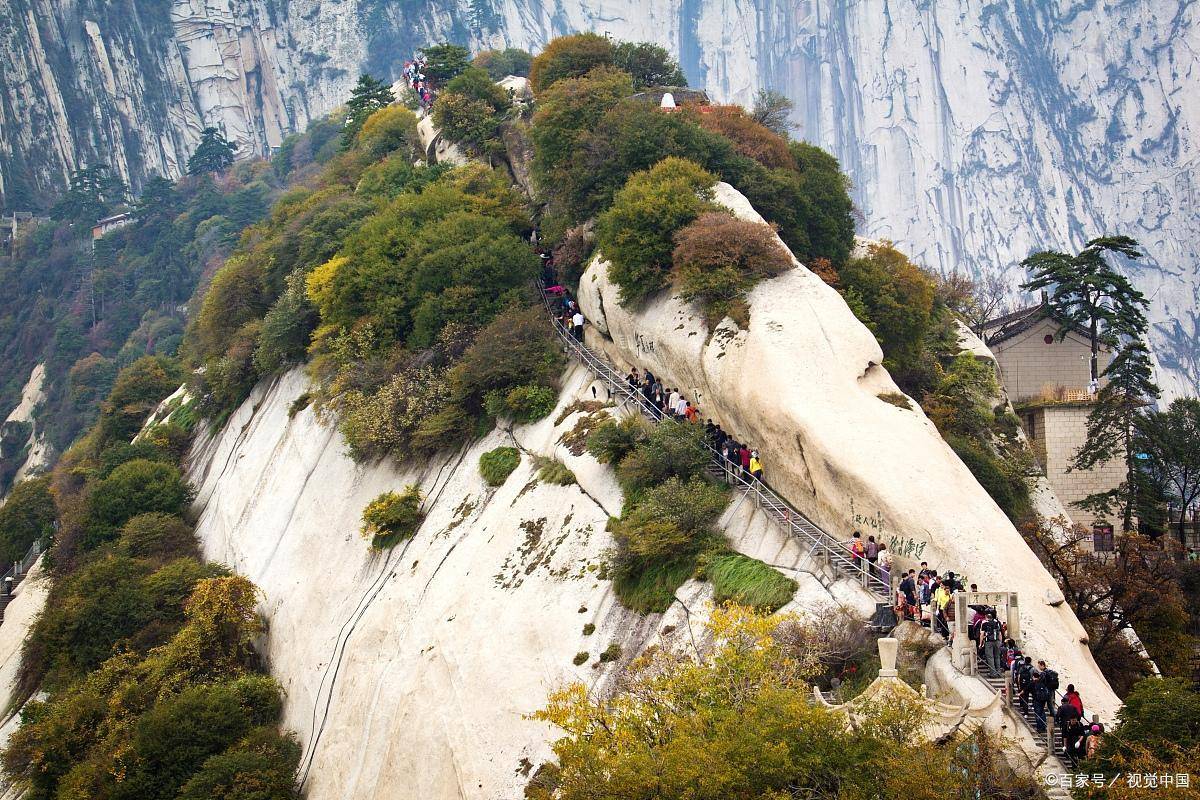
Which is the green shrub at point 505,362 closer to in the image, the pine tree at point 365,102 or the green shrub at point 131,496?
the green shrub at point 131,496

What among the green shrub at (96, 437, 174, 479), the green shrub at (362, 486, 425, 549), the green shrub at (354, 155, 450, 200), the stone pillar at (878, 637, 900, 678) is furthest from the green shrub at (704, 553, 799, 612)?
the green shrub at (96, 437, 174, 479)

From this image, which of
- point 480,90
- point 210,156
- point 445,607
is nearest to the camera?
point 445,607

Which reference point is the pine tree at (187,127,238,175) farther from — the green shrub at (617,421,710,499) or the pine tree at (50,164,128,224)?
the green shrub at (617,421,710,499)

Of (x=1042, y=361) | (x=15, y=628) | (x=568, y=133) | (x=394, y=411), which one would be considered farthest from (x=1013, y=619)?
(x=15, y=628)

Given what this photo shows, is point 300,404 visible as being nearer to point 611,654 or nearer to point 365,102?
point 611,654

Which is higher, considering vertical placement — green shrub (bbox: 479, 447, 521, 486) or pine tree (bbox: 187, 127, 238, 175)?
pine tree (bbox: 187, 127, 238, 175)

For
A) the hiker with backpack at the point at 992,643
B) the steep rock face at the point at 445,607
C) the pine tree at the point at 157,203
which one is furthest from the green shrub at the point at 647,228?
the pine tree at the point at 157,203

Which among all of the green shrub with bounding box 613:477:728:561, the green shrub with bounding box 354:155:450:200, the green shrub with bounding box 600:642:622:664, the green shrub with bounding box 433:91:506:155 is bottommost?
the green shrub with bounding box 600:642:622:664

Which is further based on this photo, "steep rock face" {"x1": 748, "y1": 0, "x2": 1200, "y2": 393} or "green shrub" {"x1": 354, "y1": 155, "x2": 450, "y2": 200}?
"steep rock face" {"x1": 748, "y1": 0, "x2": 1200, "y2": 393}
